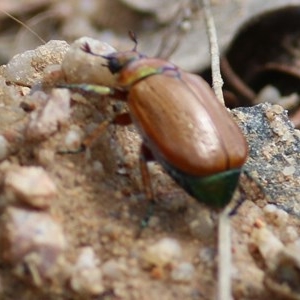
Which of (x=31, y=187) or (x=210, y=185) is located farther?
(x=210, y=185)

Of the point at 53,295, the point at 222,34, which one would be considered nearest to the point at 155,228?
the point at 53,295

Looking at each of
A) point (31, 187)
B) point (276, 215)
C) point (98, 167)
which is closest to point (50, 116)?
point (98, 167)

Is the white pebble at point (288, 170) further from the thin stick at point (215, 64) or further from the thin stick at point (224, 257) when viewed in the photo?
the thin stick at point (224, 257)

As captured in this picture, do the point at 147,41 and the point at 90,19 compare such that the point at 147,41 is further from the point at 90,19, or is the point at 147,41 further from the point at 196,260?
the point at 196,260

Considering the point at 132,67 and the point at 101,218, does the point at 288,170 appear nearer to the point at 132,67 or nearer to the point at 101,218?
the point at 132,67

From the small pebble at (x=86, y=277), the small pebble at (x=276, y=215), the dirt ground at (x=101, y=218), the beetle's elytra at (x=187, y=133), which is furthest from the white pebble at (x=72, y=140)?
the small pebble at (x=276, y=215)

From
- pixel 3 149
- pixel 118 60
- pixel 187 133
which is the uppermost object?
pixel 187 133

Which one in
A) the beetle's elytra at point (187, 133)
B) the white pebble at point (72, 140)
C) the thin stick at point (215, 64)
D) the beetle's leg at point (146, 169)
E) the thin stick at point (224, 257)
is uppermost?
the beetle's elytra at point (187, 133)

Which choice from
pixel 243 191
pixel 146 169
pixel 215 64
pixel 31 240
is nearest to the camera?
pixel 31 240
